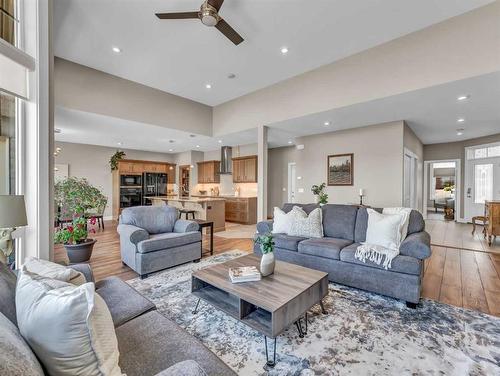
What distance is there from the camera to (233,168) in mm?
8547

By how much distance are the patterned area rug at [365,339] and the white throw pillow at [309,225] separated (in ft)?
3.36

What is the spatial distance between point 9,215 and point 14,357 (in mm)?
1358

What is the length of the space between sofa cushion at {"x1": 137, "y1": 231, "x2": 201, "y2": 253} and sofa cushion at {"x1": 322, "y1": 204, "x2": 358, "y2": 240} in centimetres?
208

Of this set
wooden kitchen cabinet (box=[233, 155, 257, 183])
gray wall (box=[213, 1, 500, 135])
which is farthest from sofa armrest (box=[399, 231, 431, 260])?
wooden kitchen cabinet (box=[233, 155, 257, 183])

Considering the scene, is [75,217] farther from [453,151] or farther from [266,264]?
[453,151]

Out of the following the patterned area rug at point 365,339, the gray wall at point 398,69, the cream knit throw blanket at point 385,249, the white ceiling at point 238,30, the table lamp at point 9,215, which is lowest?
the patterned area rug at point 365,339

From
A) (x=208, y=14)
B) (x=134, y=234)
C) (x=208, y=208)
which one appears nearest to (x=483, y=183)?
(x=208, y=208)

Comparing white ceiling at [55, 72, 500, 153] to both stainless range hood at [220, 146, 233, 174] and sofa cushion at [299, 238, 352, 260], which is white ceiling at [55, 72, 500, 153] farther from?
sofa cushion at [299, 238, 352, 260]

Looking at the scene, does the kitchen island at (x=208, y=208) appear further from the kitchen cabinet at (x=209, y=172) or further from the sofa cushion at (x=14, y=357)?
the sofa cushion at (x=14, y=357)

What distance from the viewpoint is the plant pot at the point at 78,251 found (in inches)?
145

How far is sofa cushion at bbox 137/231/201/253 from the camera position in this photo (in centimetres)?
326

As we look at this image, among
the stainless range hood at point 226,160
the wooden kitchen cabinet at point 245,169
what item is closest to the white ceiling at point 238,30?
the stainless range hood at point 226,160

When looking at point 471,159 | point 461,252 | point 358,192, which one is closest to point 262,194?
point 358,192

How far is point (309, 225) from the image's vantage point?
3.57m
